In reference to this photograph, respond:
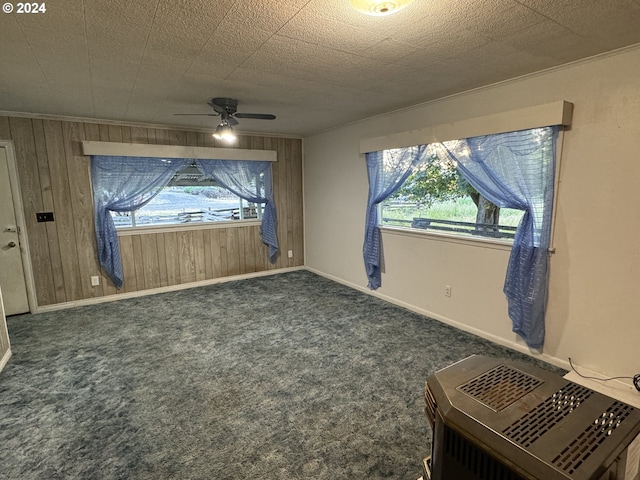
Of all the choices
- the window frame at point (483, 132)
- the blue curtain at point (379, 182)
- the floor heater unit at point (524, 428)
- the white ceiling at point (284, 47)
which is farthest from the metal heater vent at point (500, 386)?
the blue curtain at point (379, 182)

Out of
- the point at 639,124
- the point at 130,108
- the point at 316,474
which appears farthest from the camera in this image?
the point at 130,108

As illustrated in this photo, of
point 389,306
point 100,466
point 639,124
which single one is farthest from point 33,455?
point 639,124

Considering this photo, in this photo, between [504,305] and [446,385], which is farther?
[504,305]

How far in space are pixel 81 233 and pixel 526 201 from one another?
4.86m

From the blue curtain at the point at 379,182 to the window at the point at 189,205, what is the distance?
6.60 ft

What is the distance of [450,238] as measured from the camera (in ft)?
11.3

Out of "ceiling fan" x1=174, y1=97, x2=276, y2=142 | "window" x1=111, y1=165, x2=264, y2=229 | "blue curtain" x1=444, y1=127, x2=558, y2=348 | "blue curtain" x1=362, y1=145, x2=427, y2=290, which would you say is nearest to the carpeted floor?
"blue curtain" x1=444, y1=127, x2=558, y2=348

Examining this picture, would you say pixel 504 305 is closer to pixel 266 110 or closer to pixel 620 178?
pixel 620 178

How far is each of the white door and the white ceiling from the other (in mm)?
985

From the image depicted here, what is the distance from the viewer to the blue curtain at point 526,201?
2.65 metres

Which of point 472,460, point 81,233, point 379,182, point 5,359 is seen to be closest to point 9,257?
point 81,233

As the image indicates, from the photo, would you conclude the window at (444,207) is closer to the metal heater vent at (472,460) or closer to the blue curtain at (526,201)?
the blue curtain at (526,201)

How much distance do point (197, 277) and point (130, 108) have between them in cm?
246

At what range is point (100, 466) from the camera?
181 centimetres
